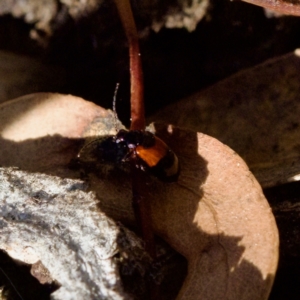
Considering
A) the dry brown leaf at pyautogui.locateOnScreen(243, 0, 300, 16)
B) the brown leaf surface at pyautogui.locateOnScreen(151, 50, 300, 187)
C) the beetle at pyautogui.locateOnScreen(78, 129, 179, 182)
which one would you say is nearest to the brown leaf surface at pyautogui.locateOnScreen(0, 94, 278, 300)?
the beetle at pyautogui.locateOnScreen(78, 129, 179, 182)

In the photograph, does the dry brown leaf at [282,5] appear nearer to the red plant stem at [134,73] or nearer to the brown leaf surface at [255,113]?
the brown leaf surface at [255,113]

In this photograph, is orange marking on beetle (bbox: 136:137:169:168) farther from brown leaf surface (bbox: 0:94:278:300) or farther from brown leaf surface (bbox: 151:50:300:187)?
brown leaf surface (bbox: 151:50:300:187)

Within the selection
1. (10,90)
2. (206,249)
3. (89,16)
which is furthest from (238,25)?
(206,249)

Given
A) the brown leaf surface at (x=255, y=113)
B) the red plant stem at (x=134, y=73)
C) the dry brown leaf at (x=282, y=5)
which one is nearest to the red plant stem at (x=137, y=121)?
the red plant stem at (x=134, y=73)

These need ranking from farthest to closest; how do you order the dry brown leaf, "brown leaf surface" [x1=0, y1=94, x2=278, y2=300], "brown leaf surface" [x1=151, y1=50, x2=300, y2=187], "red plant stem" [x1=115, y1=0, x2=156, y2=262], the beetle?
"brown leaf surface" [x1=151, y1=50, x2=300, y2=187]
the dry brown leaf
the beetle
"red plant stem" [x1=115, y1=0, x2=156, y2=262]
"brown leaf surface" [x1=0, y1=94, x2=278, y2=300]

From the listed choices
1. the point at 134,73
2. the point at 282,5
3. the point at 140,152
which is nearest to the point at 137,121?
the point at 140,152

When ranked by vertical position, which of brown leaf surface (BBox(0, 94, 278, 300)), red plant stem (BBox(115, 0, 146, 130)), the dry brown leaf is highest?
the dry brown leaf

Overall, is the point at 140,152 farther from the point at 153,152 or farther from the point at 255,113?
the point at 255,113
